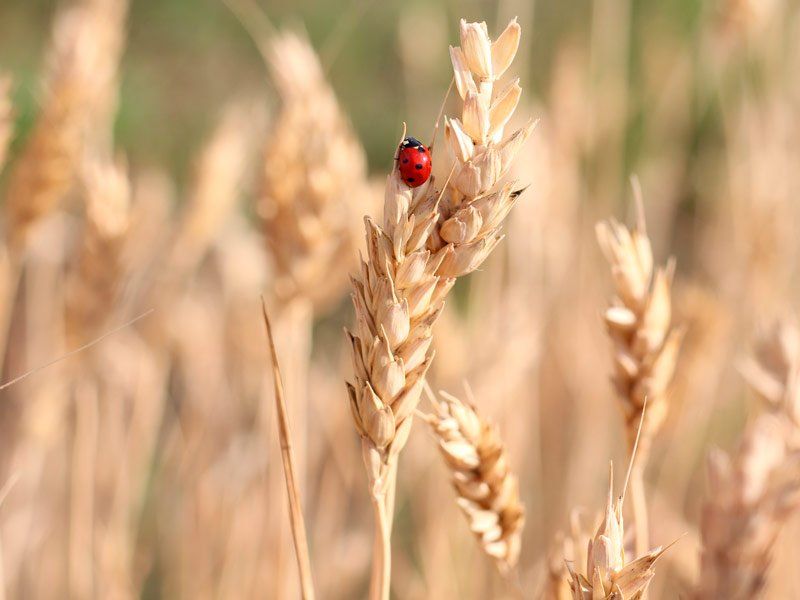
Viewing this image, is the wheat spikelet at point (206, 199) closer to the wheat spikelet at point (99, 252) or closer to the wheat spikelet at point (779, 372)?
the wheat spikelet at point (99, 252)

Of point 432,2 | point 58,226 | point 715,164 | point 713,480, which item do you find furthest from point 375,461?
point 432,2

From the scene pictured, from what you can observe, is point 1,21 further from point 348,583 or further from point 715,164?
point 348,583

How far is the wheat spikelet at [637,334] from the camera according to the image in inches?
20.7

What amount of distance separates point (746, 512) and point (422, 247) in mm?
252

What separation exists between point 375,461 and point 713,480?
215 mm

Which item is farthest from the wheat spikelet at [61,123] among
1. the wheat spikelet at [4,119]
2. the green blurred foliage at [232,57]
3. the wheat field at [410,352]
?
the green blurred foliage at [232,57]

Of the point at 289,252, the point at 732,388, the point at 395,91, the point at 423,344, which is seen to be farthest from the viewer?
the point at 395,91

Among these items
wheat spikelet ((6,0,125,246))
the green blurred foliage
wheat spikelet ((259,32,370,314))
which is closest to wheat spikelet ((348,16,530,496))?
wheat spikelet ((259,32,370,314))

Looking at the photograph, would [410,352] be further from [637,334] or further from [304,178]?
[304,178]

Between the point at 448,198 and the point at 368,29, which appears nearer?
the point at 448,198

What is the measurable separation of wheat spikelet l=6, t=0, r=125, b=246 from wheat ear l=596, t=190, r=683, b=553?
19.8 inches

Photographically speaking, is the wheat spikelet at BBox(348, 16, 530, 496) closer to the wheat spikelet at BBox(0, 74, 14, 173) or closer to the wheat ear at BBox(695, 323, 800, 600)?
the wheat ear at BBox(695, 323, 800, 600)

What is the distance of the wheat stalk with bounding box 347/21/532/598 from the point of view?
38 centimetres

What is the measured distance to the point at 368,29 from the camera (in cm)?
314
